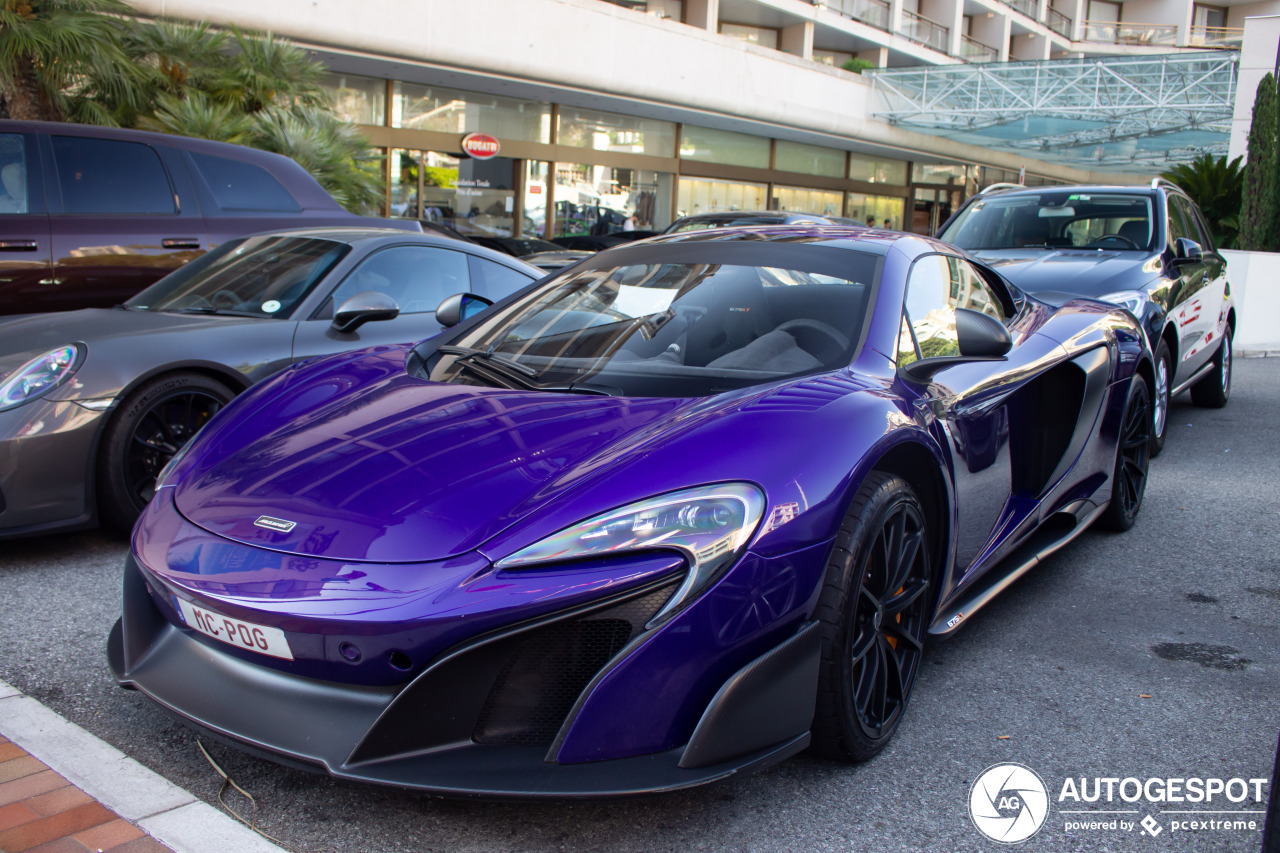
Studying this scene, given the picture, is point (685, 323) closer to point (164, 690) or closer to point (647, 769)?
point (647, 769)

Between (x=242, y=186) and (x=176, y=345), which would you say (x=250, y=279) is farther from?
(x=242, y=186)

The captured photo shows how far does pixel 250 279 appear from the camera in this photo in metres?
4.77

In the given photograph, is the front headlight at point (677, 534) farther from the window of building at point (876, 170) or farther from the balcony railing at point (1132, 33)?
the balcony railing at point (1132, 33)

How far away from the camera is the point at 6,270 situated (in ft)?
16.9

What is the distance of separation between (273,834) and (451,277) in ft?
11.5

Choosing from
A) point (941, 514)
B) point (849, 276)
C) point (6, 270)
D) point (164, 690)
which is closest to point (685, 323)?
point (849, 276)

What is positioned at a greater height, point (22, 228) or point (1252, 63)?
point (1252, 63)

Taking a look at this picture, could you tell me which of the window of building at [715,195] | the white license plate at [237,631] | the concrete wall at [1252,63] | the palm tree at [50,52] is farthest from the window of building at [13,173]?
the window of building at [715,195]

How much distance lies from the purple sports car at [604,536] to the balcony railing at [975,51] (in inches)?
1404

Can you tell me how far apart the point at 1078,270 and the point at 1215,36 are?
48.1 metres

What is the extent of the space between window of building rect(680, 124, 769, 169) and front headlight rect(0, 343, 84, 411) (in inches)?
835

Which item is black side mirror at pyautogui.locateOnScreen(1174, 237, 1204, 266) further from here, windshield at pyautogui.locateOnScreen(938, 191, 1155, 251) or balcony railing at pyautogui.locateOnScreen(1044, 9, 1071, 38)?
balcony railing at pyautogui.locateOnScreen(1044, 9, 1071, 38)

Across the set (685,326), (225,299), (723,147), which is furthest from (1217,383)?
(723,147)

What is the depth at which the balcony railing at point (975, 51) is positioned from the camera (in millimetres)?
35312
